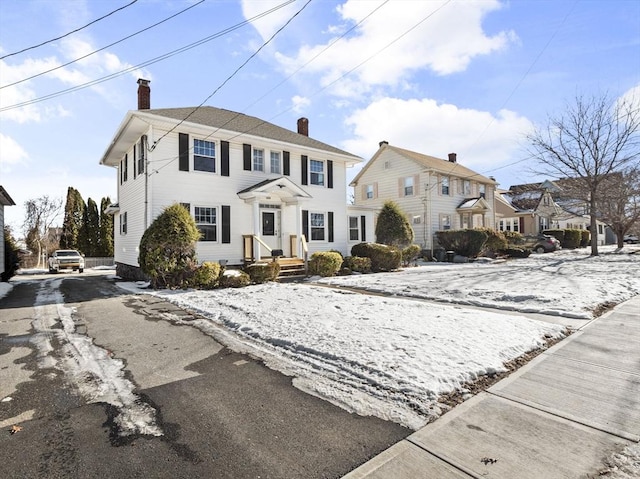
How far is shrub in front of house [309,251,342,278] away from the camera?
1361 centimetres

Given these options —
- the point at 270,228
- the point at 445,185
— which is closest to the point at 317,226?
the point at 270,228

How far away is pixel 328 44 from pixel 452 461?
32.2 feet

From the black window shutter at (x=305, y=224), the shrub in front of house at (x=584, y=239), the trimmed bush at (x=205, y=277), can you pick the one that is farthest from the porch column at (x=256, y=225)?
the shrub in front of house at (x=584, y=239)

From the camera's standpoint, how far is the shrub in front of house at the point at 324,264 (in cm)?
1361

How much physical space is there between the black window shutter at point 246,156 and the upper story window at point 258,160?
1.15 feet

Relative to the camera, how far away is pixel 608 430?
272 centimetres

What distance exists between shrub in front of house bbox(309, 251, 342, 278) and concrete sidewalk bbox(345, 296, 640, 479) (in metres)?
9.72

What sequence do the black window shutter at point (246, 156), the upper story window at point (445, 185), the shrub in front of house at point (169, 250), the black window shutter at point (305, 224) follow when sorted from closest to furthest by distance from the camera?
1. the shrub in front of house at point (169, 250)
2. the black window shutter at point (246, 156)
3. the black window shutter at point (305, 224)
4. the upper story window at point (445, 185)

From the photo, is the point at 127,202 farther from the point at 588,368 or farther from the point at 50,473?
the point at 588,368

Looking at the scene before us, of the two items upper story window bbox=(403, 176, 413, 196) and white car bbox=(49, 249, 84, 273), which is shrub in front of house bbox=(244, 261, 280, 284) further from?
upper story window bbox=(403, 176, 413, 196)

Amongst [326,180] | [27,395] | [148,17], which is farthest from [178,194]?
[27,395]

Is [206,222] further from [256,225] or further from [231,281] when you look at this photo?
[231,281]

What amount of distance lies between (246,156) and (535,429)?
1389 centimetres

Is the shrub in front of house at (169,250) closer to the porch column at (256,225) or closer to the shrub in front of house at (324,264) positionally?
the porch column at (256,225)
